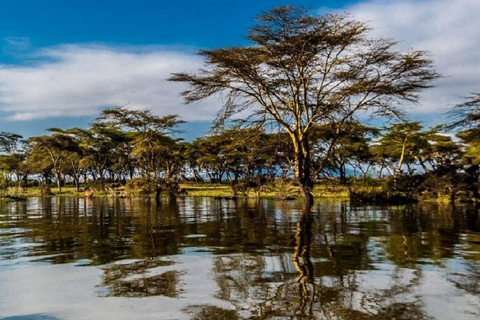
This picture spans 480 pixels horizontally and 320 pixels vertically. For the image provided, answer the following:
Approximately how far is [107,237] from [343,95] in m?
15.6

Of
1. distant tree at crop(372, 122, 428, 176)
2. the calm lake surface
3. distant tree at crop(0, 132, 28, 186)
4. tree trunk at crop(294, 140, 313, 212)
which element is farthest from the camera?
distant tree at crop(0, 132, 28, 186)

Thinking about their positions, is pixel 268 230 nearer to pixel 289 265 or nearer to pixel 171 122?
pixel 289 265

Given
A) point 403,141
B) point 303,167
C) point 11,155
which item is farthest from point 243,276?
point 11,155

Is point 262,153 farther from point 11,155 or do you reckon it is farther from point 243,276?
point 11,155

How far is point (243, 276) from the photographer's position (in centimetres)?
681

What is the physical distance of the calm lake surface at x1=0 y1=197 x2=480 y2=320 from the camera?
5.16m

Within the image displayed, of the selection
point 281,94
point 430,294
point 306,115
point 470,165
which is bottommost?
point 430,294

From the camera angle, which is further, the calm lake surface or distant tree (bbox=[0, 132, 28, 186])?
distant tree (bbox=[0, 132, 28, 186])

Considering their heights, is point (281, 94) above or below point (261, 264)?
above

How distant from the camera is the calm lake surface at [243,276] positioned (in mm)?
5160

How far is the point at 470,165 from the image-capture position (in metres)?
31.7

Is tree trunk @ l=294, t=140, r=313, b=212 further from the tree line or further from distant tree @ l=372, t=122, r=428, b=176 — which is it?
distant tree @ l=372, t=122, r=428, b=176

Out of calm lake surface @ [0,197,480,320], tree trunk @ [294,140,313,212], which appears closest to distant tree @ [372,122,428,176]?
tree trunk @ [294,140,313,212]

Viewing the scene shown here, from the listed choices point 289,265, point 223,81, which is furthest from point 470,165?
point 289,265
